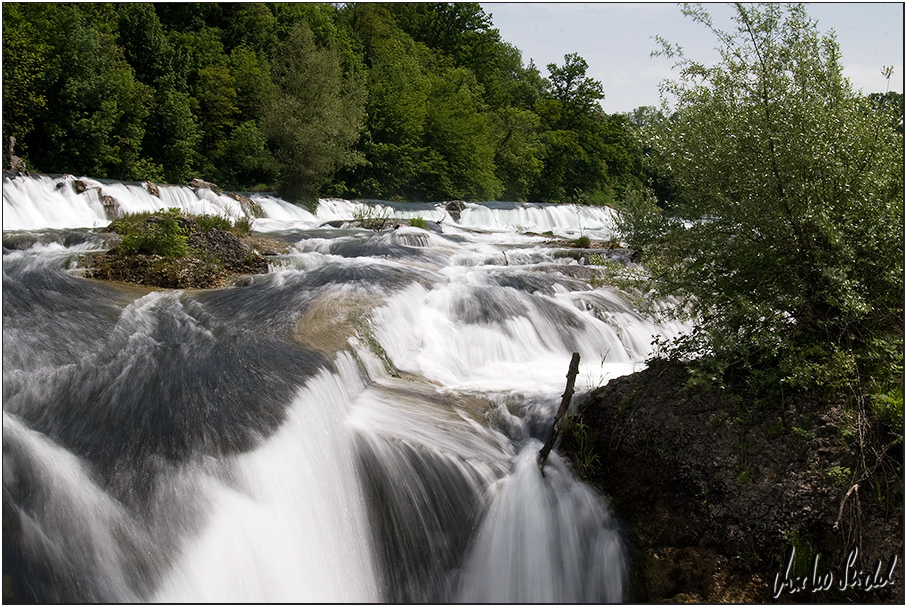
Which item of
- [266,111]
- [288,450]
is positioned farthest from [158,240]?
[266,111]

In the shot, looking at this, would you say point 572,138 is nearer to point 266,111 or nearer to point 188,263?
point 266,111

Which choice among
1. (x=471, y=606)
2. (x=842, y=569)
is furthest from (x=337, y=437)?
(x=842, y=569)

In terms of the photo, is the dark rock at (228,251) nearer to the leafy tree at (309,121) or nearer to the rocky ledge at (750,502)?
the rocky ledge at (750,502)

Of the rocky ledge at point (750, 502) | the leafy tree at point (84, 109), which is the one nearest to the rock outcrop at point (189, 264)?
the rocky ledge at point (750, 502)

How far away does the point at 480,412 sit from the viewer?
6.40 meters

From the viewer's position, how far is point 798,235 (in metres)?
4.83

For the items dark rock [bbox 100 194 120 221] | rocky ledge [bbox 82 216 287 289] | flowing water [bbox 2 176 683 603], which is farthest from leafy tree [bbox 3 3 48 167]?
flowing water [bbox 2 176 683 603]

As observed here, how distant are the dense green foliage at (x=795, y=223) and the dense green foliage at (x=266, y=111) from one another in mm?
9811

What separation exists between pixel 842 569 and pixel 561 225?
31.6 metres

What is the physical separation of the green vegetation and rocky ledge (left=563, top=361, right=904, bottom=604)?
0.47 feet

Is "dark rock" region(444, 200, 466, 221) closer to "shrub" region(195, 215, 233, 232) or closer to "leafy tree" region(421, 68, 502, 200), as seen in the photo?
"leafy tree" region(421, 68, 502, 200)

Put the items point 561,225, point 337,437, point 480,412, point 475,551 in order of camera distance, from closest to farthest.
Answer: point 475,551 → point 337,437 → point 480,412 → point 561,225

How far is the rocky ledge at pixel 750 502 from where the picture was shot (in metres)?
4.06

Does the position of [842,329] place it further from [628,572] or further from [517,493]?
[517,493]
